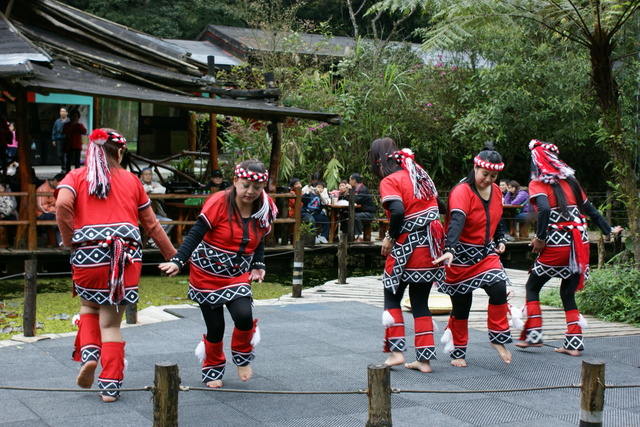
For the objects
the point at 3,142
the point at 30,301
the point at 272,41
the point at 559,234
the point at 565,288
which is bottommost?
the point at 30,301

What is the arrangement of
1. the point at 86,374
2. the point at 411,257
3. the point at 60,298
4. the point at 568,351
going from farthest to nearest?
the point at 60,298
the point at 568,351
the point at 411,257
the point at 86,374

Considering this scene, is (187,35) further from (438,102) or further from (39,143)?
(438,102)

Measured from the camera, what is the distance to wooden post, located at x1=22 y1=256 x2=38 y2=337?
294 inches

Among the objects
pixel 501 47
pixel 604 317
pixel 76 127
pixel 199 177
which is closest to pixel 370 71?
pixel 501 47

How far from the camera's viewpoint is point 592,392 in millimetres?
4199

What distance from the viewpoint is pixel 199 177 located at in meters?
17.5

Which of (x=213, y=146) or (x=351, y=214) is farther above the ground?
(x=213, y=146)

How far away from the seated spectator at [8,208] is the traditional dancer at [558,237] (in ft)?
26.4

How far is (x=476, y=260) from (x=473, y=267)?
0.06 metres

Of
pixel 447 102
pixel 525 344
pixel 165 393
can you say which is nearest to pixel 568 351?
pixel 525 344

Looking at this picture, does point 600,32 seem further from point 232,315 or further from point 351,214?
point 351,214

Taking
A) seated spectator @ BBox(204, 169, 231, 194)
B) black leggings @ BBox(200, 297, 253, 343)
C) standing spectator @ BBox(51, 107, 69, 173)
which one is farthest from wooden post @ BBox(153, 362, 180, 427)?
standing spectator @ BBox(51, 107, 69, 173)

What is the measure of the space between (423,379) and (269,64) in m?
15.8

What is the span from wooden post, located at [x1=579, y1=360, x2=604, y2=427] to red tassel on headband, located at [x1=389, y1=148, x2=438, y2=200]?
7.82 feet
